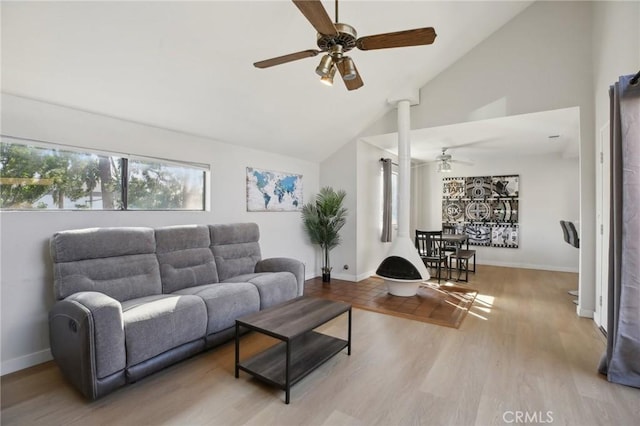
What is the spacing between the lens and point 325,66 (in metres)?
2.07

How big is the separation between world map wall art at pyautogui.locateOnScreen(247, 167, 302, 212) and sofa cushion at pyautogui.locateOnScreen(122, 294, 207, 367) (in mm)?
2041

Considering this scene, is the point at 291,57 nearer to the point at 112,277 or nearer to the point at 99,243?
the point at 99,243

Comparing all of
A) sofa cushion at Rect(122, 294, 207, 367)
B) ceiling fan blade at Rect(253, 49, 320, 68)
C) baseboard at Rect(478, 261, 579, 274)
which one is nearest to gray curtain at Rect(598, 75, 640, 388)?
ceiling fan blade at Rect(253, 49, 320, 68)

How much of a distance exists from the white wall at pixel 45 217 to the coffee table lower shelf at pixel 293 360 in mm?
1726

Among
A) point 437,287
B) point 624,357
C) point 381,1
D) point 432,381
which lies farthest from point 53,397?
point 437,287

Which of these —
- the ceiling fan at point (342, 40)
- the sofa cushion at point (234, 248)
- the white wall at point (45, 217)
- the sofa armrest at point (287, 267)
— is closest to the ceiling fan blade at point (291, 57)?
the ceiling fan at point (342, 40)

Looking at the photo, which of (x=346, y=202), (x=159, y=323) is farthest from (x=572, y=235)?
(x=159, y=323)

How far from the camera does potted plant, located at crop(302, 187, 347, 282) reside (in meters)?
4.93

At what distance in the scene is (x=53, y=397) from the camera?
6.36 feet

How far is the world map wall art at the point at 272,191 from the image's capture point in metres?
4.30

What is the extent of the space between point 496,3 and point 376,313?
383 cm

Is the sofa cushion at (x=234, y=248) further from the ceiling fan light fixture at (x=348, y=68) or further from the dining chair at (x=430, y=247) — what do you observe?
the dining chair at (x=430, y=247)

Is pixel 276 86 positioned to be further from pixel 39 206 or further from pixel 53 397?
pixel 53 397

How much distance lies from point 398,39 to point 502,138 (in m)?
3.83
